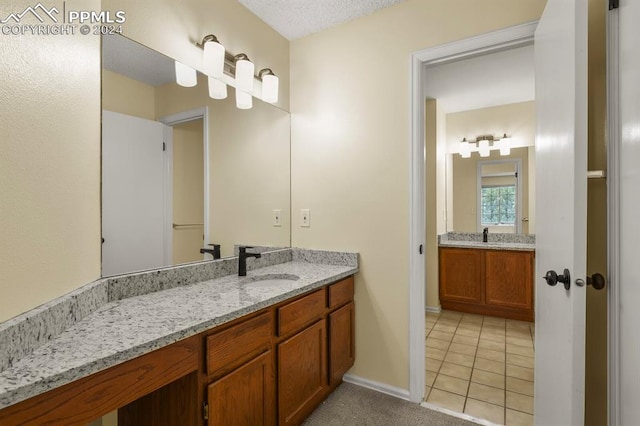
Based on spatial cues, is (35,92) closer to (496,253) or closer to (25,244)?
(25,244)

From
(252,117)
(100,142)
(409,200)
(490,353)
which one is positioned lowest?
(490,353)

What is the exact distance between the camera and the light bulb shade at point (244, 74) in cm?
192

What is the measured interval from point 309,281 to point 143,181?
96 cm

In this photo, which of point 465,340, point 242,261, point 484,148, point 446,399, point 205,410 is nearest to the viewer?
point 205,410

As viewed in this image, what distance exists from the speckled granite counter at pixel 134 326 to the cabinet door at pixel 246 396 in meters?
0.24

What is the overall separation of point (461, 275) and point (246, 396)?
2.98 metres

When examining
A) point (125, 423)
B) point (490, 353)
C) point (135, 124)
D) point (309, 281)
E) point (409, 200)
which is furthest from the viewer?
point (490, 353)

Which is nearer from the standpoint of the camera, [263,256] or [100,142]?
[100,142]

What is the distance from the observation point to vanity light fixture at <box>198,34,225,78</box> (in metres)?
1.72

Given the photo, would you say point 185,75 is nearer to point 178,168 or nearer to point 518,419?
point 178,168

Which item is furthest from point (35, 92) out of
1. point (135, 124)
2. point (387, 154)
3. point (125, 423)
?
point (387, 154)

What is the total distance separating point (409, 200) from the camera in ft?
6.33

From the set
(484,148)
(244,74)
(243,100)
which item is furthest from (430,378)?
(484,148)

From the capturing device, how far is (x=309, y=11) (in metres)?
2.03
